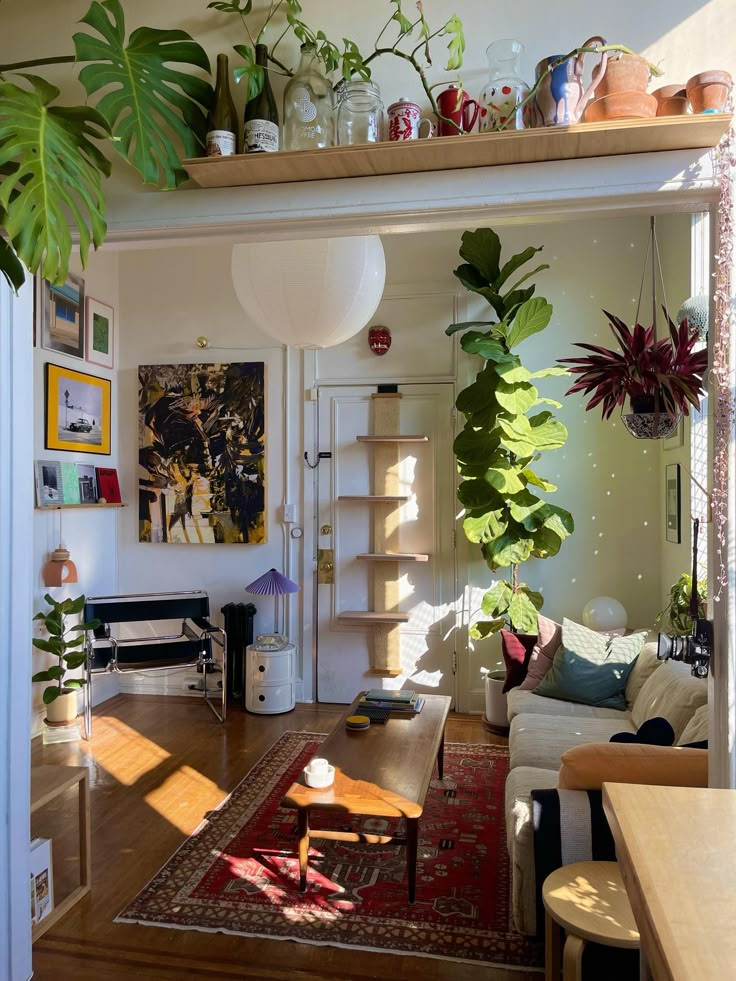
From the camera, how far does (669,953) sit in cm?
96

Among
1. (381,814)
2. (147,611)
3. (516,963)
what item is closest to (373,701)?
(381,814)

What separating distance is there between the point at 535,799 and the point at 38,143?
2.37 m

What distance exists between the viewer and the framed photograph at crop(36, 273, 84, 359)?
16.4 ft

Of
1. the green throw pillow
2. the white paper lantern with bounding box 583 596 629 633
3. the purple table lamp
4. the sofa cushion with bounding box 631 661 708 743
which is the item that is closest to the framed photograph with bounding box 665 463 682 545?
the white paper lantern with bounding box 583 596 629 633

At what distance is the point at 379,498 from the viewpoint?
5.52 metres

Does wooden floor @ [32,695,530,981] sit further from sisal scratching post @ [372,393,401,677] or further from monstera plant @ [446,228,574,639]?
monstera plant @ [446,228,574,639]

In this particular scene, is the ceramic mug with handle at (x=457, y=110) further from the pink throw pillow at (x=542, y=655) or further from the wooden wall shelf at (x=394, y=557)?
the wooden wall shelf at (x=394, y=557)

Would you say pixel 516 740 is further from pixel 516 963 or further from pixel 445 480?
pixel 445 480

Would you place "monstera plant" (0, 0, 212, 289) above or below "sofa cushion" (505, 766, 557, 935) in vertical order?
above

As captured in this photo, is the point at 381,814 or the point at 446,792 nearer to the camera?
the point at 381,814

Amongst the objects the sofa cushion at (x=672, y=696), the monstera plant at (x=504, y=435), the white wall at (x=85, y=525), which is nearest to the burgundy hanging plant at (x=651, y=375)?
the sofa cushion at (x=672, y=696)

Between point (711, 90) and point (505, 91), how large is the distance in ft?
1.59

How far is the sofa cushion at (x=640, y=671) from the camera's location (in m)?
4.12

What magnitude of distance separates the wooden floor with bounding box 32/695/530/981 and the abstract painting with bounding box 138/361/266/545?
1352mm
